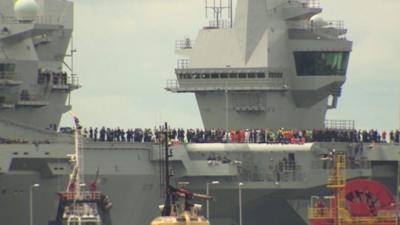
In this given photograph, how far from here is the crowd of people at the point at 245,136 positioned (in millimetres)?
122125

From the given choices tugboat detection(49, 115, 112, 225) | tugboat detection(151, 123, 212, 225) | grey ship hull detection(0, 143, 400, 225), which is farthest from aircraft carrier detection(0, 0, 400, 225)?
tugboat detection(151, 123, 212, 225)

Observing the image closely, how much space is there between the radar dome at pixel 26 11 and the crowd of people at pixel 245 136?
262 inches

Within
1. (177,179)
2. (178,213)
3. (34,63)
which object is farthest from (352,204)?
(178,213)

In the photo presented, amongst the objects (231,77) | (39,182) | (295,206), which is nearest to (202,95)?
(231,77)

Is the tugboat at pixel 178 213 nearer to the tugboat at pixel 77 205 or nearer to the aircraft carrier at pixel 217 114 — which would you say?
the tugboat at pixel 77 205

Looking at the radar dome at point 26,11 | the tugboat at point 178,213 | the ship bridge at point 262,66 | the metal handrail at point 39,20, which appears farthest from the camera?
the ship bridge at point 262,66

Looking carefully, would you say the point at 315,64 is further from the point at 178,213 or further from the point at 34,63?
the point at 178,213

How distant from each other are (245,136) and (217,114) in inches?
305

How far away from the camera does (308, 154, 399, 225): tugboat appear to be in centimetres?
10781

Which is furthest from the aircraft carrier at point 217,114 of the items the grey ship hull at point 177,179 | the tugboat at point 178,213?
the tugboat at point 178,213

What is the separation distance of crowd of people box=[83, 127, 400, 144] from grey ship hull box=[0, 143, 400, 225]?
142 centimetres

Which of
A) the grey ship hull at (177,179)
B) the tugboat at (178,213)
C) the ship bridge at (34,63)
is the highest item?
the ship bridge at (34,63)

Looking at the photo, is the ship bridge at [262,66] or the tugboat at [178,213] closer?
A: the tugboat at [178,213]

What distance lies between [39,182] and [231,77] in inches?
868
